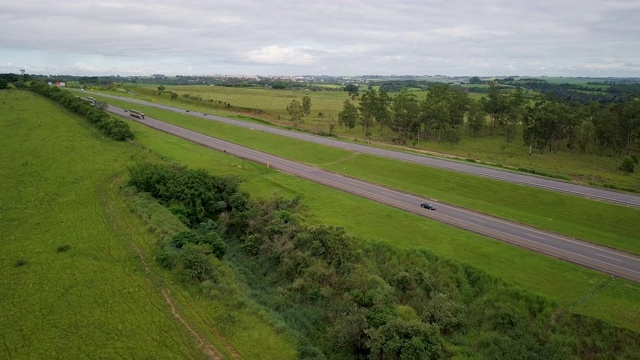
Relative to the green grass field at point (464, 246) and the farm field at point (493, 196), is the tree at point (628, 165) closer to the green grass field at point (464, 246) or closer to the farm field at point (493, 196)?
the farm field at point (493, 196)

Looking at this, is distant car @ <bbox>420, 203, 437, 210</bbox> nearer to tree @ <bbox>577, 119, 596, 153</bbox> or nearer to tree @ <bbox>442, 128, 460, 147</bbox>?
tree @ <bbox>442, 128, 460, 147</bbox>

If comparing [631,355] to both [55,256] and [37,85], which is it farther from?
[37,85]

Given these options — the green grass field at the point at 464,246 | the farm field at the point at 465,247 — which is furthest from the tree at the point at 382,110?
the farm field at the point at 465,247

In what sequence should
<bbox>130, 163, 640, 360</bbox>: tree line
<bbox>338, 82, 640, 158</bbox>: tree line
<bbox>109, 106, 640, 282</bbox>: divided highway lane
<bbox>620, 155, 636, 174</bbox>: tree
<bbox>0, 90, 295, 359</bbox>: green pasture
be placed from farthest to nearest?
<bbox>338, 82, 640, 158</bbox>: tree line < <bbox>620, 155, 636, 174</bbox>: tree < <bbox>109, 106, 640, 282</bbox>: divided highway lane < <bbox>130, 163, 640, 360</bbox>: tree line < <bbox>0, 90, 295, 359</bbox>: green pasture

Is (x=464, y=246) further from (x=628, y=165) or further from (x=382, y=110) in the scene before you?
(x=382, y=110)

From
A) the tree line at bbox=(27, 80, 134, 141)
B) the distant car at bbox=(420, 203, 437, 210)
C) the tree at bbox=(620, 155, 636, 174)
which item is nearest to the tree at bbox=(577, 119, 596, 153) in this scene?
the tree at bbox=(620, 155, 636, 174)

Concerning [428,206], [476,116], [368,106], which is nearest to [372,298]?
[428,206]
